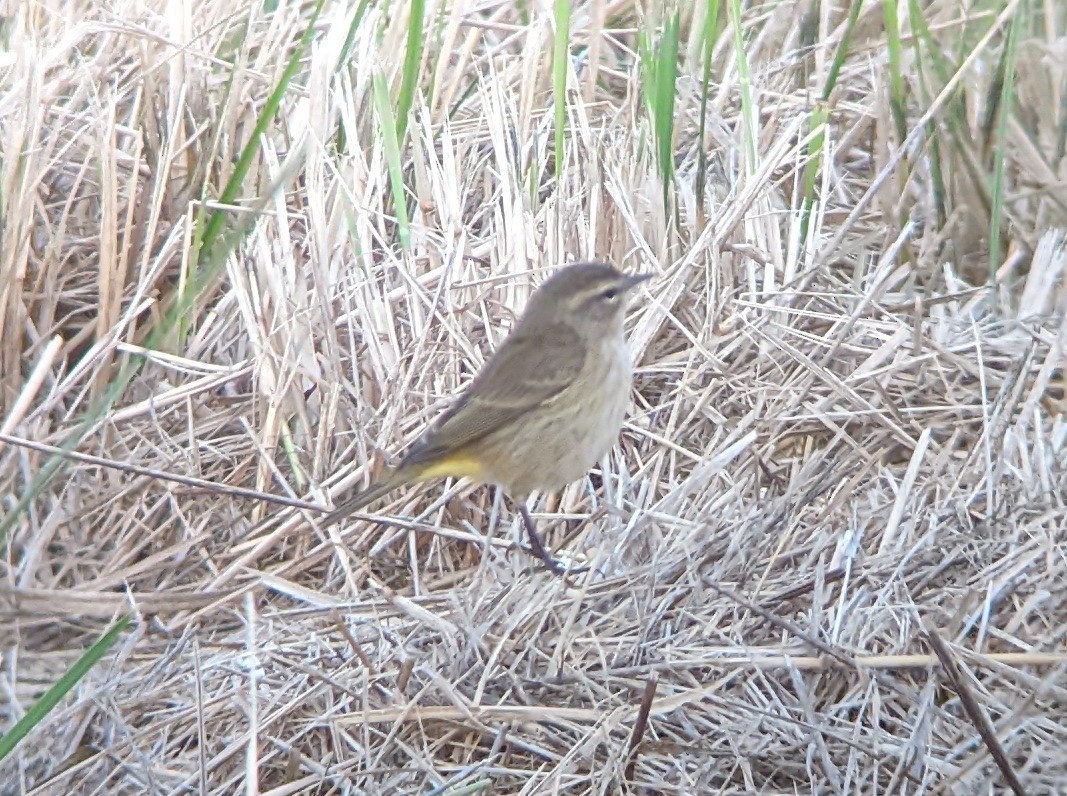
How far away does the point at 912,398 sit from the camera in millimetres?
4227

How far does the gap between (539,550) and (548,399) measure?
463 millimetres

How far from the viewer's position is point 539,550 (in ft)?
12.8

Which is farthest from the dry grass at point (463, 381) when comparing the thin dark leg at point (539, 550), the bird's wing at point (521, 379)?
the bird's wing at point (521, 379)

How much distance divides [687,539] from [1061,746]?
103 cm

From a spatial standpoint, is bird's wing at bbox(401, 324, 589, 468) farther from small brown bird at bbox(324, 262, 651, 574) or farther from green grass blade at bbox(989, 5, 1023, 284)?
green grass blade at bbox(989, 5, 1023, 284)

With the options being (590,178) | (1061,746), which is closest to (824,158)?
(590,178)

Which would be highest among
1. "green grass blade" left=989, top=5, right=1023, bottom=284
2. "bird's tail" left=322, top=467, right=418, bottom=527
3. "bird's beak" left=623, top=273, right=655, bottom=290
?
"green grass blade" left=989, top=5, right=1023, bottom=284

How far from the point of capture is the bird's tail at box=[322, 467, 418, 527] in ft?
12.4

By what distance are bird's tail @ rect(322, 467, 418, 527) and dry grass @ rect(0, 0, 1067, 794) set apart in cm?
12

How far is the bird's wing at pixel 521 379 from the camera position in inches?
159

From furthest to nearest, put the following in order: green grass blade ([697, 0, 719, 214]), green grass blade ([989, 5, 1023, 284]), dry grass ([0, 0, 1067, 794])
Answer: green grass blade ([697, 0, 719, 214]) → green grass blade ([989, 5, 1023, 284]) → dry grass ([0, 0, 1067, 794])

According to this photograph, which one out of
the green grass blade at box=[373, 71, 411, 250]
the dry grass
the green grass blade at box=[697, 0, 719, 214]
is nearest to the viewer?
the dry grass

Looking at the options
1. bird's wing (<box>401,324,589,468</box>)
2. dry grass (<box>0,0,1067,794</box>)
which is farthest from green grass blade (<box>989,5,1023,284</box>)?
bird's wing (<box>401,324,589,468</box>)

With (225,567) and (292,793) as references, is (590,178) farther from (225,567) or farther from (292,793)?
(292,793)
